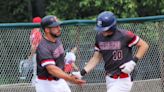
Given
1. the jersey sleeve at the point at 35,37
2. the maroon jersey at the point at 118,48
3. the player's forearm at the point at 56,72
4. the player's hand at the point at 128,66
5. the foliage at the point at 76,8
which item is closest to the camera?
the player's forearm at the point at 56,72

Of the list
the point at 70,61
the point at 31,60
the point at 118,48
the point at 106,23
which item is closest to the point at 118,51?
the point at 118,48

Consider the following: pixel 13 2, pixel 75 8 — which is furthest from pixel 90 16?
pixel 13 2

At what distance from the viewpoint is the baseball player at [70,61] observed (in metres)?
8.52

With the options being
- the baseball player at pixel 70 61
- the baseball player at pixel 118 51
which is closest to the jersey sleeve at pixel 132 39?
the baseball player at pixel 118 51

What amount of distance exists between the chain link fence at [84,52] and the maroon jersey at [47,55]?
1.33m

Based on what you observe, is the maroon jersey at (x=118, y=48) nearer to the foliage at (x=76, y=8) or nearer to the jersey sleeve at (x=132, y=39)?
the jersey sleeve at (x=132, y=39)

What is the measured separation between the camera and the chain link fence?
8500 mm

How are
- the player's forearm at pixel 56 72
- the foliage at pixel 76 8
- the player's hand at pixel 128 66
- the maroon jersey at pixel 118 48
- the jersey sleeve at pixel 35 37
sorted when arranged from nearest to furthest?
the player's forearm at pixel 56 72 → the player's hand at pixel 128 66 → the maroon jersey at pixel 118 48 → the jersey sleeve at pixel 35 37 → the foliage at pixel 76 8

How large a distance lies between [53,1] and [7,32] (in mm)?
7606

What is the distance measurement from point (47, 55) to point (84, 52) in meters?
1.82

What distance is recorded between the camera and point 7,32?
Result: 334 inches

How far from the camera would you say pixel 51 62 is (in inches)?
275

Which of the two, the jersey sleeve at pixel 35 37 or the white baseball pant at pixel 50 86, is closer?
the white baseball pant at pixel 50 86

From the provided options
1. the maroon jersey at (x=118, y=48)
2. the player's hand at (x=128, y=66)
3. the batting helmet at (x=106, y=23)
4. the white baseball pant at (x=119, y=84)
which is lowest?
the white baseball pant at (x=119, y=84)
